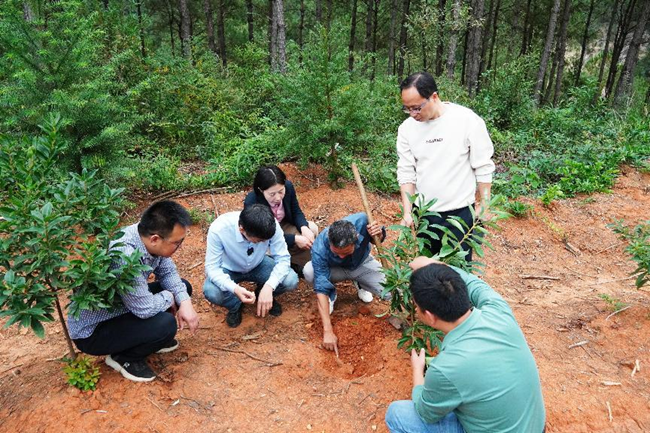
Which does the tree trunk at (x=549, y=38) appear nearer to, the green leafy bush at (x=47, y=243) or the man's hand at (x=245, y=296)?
the man's hand at (x=245, y=296)

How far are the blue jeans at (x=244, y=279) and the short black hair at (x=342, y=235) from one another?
0.76m

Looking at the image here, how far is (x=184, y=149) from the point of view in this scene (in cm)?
647

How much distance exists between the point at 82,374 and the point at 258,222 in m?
1.41

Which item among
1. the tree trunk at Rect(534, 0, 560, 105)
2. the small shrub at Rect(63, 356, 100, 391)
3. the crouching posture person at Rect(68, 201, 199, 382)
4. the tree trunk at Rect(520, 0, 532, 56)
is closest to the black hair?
the crouching posture person at Rect(68, 201, 199, 382)

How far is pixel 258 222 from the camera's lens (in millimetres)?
2861

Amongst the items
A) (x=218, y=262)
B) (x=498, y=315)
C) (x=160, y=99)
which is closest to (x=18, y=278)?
(x=218, y=262)

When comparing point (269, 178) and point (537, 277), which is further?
point (537, 277)

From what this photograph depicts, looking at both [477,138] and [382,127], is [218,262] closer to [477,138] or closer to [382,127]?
[477,138]

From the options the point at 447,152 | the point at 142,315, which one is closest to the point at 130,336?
the point at 142,315

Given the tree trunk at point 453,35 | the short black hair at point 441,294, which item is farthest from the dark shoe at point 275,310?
the tree trunk at point 453,35

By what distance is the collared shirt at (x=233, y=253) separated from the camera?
323 cm

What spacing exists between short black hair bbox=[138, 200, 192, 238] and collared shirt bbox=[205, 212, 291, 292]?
2.44ft

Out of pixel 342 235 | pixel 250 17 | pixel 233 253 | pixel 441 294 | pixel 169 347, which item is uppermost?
pixel 250 17

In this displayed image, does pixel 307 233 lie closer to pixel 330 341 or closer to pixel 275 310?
pixel 275 310
